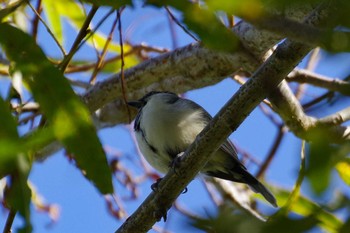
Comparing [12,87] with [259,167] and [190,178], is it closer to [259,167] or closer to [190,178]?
[190,178]

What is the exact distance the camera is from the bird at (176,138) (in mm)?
3311

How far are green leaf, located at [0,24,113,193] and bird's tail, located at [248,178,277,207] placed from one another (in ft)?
6.58

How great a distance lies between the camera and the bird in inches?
130

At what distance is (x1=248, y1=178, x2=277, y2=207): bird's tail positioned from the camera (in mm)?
3162

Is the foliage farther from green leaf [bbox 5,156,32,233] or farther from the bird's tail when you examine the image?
the bird's tail

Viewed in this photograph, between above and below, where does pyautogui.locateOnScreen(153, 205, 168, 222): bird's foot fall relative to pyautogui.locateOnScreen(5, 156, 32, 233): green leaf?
below

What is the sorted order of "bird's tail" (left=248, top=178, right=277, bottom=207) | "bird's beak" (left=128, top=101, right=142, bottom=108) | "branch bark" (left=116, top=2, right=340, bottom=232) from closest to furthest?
"branch bark" (left=116, top=2, right=340, bottom=232) → "bird's tail" (left=248, top=178, right=277, bottom=207) → "bird's beak" (left=128, top=101, right=142, bottom=108)

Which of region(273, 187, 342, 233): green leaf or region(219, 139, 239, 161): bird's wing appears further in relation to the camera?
region(219, 139, 239, 161): bird's wing

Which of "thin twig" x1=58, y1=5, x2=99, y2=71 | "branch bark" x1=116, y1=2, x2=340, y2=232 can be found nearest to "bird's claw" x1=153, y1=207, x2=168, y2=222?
"branch bark" x1=116, y1=2, x2=340, y2=232

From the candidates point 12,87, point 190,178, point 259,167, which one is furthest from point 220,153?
point 12,87

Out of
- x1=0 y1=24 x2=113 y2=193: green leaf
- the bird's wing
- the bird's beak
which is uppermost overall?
x1=0 y1=24 x2=113 y2=193: green leaf

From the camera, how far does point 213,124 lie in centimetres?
202

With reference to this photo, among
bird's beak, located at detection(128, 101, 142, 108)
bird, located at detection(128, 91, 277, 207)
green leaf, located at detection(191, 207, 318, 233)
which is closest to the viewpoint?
green leaf, located at detection(191, 207, 318, 233)

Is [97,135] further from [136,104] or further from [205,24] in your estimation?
[136,104]
